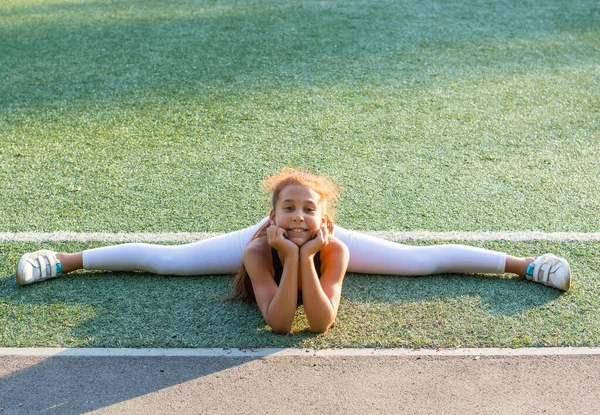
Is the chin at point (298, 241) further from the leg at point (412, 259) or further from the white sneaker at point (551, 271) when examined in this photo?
the white sneaker at point (551, 271)

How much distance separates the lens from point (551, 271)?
11.1 ft

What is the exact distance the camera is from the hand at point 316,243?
3100mm

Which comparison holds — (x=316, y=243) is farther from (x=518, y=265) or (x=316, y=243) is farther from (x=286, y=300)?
(x=518, y=265)

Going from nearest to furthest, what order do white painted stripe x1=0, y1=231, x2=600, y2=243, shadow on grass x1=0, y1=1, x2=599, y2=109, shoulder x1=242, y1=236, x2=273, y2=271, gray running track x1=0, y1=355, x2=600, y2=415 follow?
gray running track x1=0, y1=355, x2=600, y2=415, shoulder x1=242, y1=236, x2=273, y2=271, white painted stripe x1=0, y1=231, x2=600, y2=243, shadow on grass x1=0, y1=1, x2=599, y2=109

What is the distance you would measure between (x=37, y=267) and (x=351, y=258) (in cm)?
125

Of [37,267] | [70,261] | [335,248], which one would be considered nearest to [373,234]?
[335,248]

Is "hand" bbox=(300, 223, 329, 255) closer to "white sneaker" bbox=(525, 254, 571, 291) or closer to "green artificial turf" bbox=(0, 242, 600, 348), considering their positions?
"green artificial turf" bbox=(0, 242, 600, 348)

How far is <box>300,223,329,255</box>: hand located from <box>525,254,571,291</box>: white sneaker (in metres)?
0.88

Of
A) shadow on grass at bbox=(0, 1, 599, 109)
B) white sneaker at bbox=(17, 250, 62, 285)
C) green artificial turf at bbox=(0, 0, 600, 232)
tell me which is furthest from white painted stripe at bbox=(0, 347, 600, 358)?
shadow on grass at bbox=(0, 1, 599, 109)

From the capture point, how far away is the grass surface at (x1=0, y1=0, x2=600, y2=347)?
3.24 metres

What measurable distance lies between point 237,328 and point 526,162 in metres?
2.21

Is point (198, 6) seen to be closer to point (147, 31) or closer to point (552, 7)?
point (147, 31)

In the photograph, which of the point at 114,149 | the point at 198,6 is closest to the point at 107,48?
the point at 198,6

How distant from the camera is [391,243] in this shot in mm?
3592
